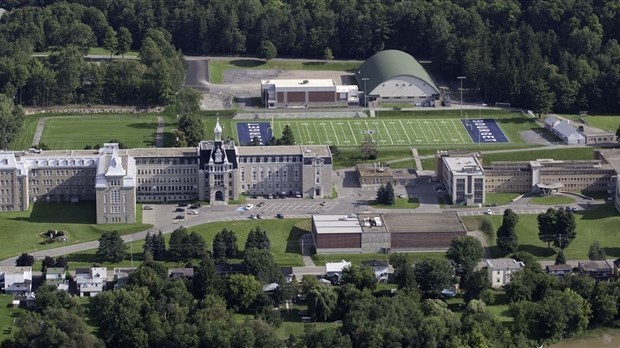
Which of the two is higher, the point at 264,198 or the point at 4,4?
the point at 4,4

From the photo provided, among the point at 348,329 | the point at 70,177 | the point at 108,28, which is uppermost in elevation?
the point at 108,28

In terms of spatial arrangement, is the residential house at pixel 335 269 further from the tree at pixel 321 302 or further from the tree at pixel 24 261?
the tree at pixel 24 261

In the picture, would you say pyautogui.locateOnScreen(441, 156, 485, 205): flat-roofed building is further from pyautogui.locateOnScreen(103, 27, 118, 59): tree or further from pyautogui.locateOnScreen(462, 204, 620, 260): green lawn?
pyautogui.locateOnScreen(103, 27, 118, 59): tree

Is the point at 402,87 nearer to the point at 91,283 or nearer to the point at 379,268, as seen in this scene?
the point at 379,268

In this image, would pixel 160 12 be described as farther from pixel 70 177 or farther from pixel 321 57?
pixel 70 177

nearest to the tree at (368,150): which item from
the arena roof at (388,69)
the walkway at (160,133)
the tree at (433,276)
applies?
the arena roof at (388,69)

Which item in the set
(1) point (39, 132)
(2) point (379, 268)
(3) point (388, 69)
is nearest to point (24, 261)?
(2) point (379, 268)

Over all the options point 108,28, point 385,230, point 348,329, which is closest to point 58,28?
point 108,28

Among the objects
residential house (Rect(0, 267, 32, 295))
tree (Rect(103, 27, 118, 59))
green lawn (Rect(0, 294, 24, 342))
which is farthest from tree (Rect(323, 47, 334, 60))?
green lawn (Rect(0, 294, 24, 342))
